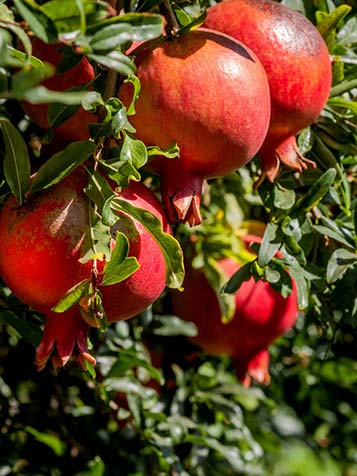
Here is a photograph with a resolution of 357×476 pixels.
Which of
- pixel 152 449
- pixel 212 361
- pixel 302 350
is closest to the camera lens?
pixel 152 449

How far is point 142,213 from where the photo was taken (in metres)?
1.00

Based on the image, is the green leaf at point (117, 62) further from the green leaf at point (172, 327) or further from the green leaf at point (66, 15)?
the green leaf at point (172, 327)

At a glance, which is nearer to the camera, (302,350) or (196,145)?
(196,145)

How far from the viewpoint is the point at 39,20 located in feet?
2.71

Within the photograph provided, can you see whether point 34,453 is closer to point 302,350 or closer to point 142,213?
point 302,350

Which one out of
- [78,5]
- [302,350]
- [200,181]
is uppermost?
[78,5]

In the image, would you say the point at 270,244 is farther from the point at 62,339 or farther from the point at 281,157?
the point at 62,339

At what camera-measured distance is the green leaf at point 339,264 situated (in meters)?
1.42

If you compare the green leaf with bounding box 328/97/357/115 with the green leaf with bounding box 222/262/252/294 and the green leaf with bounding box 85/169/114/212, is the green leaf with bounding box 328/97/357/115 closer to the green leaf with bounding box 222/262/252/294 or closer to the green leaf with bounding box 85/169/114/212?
the green leaf with bounding box 222/262/252/294

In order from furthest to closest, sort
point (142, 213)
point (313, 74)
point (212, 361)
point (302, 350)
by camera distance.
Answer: point (302, 350)
point (212, 361)
point (313, 74)
point (142, 213)

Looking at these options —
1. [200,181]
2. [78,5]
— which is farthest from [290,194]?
[78,5]

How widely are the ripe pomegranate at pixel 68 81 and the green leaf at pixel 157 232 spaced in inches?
5.5

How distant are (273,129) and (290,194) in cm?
20

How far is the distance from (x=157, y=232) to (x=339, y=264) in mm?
507
